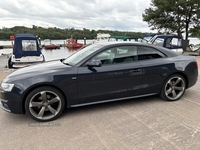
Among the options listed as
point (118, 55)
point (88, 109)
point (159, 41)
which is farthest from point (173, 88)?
point (159, 41)

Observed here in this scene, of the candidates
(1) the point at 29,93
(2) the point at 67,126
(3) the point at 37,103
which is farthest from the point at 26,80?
(2) the point at 67,126

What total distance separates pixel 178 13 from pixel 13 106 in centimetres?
1751

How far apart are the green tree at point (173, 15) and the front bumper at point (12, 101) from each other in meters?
16.6

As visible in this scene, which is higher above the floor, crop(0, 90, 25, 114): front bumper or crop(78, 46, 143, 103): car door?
crop(78, 46, 143, 103): car door

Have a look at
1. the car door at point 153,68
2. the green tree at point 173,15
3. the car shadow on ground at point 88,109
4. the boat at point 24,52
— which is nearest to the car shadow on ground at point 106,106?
the car shadow on ground at point 88,109

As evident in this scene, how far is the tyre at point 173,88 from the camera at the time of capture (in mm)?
4055

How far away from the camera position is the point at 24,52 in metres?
11.2

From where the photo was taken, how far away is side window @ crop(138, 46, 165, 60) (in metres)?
3.89

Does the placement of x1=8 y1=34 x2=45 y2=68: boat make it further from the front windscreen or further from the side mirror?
the side mirror

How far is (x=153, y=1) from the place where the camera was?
17641mm

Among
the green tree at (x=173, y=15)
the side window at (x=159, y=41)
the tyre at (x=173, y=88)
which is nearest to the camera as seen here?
the tyre at (x=173, y=88)

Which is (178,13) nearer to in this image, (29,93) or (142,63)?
(142,63)

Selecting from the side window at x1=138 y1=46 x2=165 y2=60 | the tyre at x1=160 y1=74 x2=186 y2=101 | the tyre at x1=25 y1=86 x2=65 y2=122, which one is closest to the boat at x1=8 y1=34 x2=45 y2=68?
the tyre at x1=25 y1=86 x2=65 y2=122

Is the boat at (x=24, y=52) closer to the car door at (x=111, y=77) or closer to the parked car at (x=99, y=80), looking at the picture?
the parked car at (x=99, y=80)
